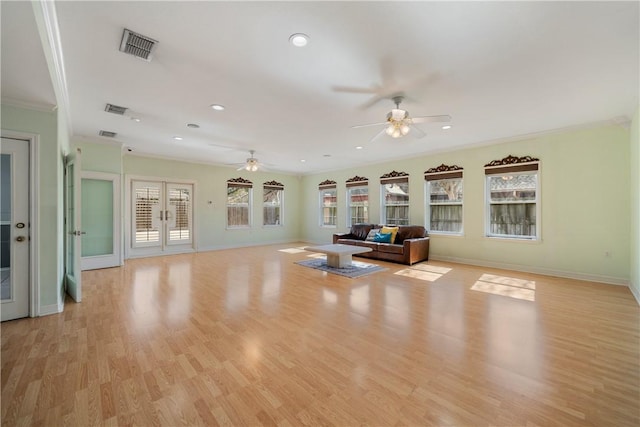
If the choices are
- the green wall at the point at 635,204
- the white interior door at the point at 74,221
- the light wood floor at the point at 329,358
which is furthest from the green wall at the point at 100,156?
the green wall at the point at 635,204

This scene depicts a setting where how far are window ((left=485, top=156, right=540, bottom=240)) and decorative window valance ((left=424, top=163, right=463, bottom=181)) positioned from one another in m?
0.61

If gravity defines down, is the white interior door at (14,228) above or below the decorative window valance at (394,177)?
below

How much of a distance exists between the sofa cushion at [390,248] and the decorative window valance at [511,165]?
2464 millimetres

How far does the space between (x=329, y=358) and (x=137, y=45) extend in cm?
320

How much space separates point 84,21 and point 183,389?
2882mm

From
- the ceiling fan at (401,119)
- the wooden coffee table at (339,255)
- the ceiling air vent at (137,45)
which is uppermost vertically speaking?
the ceiling air vent at (137,45)

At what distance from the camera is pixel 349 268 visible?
5547mm

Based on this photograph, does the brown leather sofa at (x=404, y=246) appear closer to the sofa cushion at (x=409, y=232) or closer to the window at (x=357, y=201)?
the sofa cushion at (x=409, y=232)

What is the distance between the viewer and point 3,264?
3.05m

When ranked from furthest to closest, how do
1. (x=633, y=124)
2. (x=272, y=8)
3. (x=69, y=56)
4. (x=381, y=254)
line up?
1. (x=381, y=254)
2. (x=633, y=124)
3. (x=69, y=56)
4. (x=272, y=8)

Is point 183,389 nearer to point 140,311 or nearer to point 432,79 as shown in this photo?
Result: point 140,311

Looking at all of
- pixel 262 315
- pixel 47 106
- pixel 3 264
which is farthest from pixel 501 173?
pixel 3 264

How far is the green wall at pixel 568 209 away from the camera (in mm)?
4457

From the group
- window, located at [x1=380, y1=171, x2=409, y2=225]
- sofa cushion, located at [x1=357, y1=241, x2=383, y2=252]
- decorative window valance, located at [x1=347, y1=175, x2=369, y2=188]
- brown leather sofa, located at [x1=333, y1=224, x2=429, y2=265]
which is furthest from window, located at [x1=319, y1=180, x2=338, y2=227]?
sofa cushion, located at [x1=357, y1=241, x2=383, y2=252]
